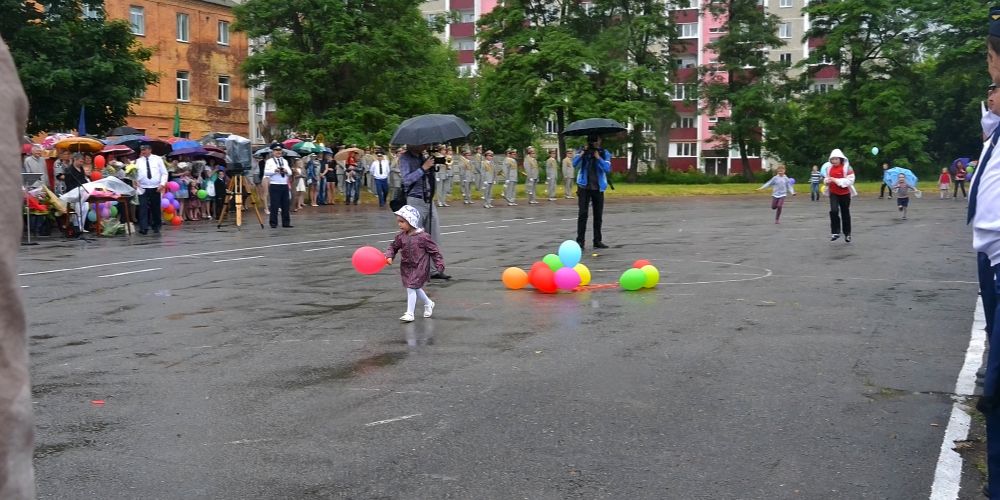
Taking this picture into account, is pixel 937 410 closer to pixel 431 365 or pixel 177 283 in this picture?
pixel 431 365

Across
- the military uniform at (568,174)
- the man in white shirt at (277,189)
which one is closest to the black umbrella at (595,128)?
the man in white shirt at (277,189)

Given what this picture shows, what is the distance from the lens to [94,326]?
11008mm

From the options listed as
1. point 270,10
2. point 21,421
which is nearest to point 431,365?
point 21,421

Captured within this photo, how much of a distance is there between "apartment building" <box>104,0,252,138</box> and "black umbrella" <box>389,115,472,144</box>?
47.2 metres

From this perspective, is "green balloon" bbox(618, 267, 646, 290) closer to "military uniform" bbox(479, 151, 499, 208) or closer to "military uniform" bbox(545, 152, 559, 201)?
"military uniform" bbox(479, 151, 499, 208)

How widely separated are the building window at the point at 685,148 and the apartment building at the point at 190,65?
46.8 meters

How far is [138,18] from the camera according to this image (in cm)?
6050

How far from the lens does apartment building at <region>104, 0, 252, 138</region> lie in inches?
2388

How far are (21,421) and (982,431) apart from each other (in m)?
6.08

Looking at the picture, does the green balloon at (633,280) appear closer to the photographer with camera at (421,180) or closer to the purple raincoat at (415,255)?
the photographer with camera at (421,180)

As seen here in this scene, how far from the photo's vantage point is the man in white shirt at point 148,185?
80.8ft

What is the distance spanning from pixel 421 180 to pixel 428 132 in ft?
2.48

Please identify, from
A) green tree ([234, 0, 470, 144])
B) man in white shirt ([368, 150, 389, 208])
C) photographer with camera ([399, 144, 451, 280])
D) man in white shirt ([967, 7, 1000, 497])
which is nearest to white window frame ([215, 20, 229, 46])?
green tree ([234, 0, 470, 144])

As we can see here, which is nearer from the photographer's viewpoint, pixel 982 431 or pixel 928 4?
pixel 982 431
